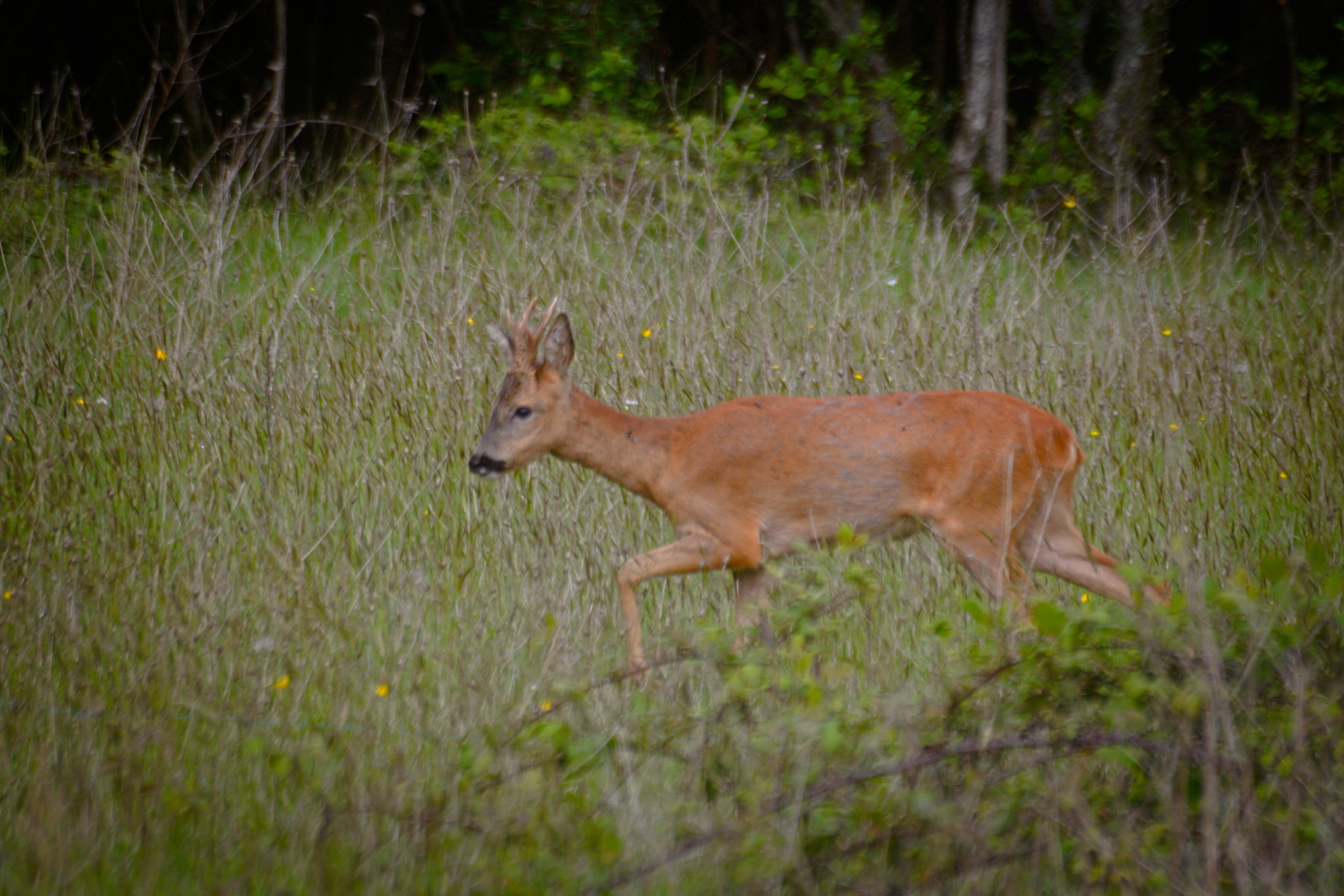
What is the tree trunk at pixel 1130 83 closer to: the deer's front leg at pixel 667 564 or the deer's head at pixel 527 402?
the deer's head at pixel 527 402

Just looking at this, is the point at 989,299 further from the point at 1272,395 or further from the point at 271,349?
the point at 271,349

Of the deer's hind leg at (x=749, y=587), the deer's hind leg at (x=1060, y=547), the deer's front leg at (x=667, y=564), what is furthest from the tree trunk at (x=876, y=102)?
the deer's front leg at (x=667, y=564)

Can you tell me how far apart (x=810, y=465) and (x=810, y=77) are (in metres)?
7.59

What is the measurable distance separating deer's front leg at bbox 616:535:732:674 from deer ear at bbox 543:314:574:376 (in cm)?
86

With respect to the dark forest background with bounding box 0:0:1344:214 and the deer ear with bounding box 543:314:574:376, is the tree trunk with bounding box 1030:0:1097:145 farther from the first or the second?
the deer ear with bounding box 543:314:574:376

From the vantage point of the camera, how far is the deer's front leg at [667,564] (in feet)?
13.8

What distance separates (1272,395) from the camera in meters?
5.79

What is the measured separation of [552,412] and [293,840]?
93.7 inches

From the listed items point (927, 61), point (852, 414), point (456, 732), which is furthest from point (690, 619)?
point (927, 61)

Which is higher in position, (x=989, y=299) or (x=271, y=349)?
(x=271, y=349)

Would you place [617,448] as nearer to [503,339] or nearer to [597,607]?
[503,339]

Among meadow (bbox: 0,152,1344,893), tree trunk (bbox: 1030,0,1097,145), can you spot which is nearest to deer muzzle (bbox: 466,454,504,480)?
meadow (bbox: 0,152,1344,893)

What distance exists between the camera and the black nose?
454cm

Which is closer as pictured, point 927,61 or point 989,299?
point 989,299
